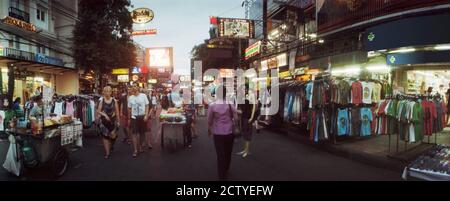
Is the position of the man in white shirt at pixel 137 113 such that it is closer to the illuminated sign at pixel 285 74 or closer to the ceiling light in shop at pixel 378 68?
the ceiling light in shop at pixel 378 68

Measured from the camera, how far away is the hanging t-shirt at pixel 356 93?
9.03 meters

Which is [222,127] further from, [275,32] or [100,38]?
[100,38]

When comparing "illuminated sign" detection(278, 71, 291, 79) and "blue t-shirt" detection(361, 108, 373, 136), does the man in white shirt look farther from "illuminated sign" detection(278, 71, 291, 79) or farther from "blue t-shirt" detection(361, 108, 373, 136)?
"illuminated sign" detection(278, 71, 291, 79)

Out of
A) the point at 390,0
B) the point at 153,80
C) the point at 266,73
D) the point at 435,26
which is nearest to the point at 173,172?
the point at 435,26

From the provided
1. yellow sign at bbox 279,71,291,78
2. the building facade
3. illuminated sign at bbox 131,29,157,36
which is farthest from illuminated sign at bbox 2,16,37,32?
yellow sign at bbox 279,71,291,78

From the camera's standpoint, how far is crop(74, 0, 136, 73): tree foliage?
1001 inches

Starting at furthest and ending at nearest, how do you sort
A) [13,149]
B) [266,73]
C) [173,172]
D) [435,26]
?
[266,73], [435,26], [173,172], [13,149]

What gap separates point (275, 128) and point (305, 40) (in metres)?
8.83

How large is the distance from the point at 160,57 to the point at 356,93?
20440mm

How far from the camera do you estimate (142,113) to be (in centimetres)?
844

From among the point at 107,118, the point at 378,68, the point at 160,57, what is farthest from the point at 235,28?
the point at 107,118

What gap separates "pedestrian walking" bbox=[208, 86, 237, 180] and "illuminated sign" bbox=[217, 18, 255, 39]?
54.3 ft

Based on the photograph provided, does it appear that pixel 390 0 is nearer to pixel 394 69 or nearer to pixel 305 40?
pixel 394 69

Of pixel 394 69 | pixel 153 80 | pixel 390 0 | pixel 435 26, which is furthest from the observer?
pixel 153 80
